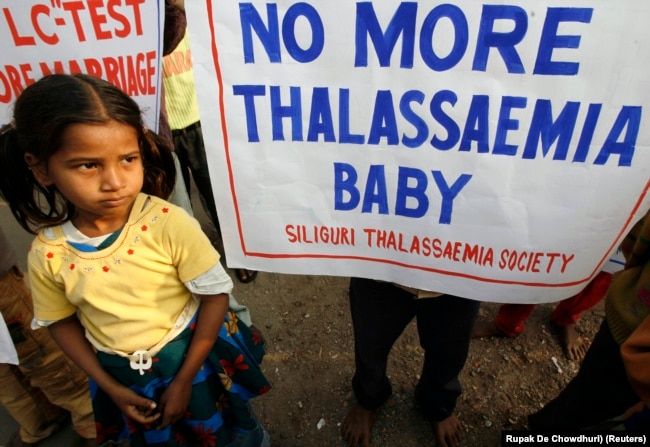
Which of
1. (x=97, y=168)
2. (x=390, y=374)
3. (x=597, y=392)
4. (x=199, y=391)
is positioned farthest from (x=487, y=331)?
(x=97, y=168)

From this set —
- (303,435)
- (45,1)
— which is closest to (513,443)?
(303,435)

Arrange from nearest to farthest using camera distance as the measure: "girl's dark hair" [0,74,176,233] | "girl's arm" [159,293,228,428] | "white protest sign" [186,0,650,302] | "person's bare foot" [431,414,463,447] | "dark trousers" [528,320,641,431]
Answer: "white protest sign" [186,0,650,302]
"girl's dark hair" [0,74,176,233]
"girl's arm" [159,293,228,428]
"dark trousers" [528,320,641,431]
"person's bare foot" [431,414,463,447]

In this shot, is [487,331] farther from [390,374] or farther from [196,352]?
[196,352]

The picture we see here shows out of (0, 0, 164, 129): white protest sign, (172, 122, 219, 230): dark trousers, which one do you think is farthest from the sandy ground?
(0, 0, 164, 129): white protest sign

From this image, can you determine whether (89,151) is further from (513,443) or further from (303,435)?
(513,443)

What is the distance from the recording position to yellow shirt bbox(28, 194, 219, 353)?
3.45ft

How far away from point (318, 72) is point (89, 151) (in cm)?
54

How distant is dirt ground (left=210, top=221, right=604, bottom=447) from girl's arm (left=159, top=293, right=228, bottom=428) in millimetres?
886

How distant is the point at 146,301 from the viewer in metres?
1.10

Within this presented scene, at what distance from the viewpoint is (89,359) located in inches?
45.8

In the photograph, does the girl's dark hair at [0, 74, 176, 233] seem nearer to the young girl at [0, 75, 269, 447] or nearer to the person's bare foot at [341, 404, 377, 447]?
the young girl at [0, 75, 269, 447]

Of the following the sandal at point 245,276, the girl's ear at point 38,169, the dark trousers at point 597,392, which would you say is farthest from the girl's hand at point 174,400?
the sandal at point 245,276

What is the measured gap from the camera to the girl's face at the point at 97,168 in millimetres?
960

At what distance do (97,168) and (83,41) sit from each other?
0.49m
